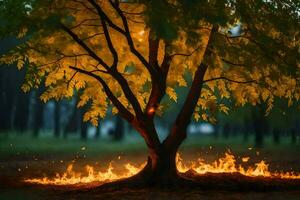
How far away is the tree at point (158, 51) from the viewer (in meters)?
13.6

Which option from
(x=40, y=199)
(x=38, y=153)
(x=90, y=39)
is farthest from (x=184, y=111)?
(x=38, y=153)

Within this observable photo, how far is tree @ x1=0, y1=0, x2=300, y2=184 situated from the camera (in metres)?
13.6

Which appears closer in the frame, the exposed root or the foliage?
the foliage

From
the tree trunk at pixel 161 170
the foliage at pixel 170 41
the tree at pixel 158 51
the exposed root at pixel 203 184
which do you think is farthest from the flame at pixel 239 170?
the tree at pixel 158 51

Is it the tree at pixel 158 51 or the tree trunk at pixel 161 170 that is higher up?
the tree at pixel 158 51

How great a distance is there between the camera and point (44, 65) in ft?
54.4

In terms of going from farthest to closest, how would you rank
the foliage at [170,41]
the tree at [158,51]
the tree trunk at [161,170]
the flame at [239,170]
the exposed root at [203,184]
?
the flame at [239,170], the tree trunk at [161,170], the exposed root at [203,184], the tree at [158,51], the foliage at [170,41]

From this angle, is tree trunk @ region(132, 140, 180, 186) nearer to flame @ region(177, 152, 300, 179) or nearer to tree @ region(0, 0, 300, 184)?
tree @ region(0, 0, 300, 184)

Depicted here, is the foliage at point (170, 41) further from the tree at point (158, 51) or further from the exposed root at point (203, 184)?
the exposed root at point (203, 184)

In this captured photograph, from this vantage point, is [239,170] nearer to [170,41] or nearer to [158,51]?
[158,51]

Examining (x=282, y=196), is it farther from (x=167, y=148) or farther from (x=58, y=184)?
(x=58, y=184)

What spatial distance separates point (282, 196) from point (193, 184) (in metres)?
2.88

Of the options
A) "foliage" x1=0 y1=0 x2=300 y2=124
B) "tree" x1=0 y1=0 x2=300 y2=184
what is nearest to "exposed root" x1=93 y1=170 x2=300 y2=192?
"tree" x1=0 y1=0 x2=300 y2=184

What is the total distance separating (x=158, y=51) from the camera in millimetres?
17781
